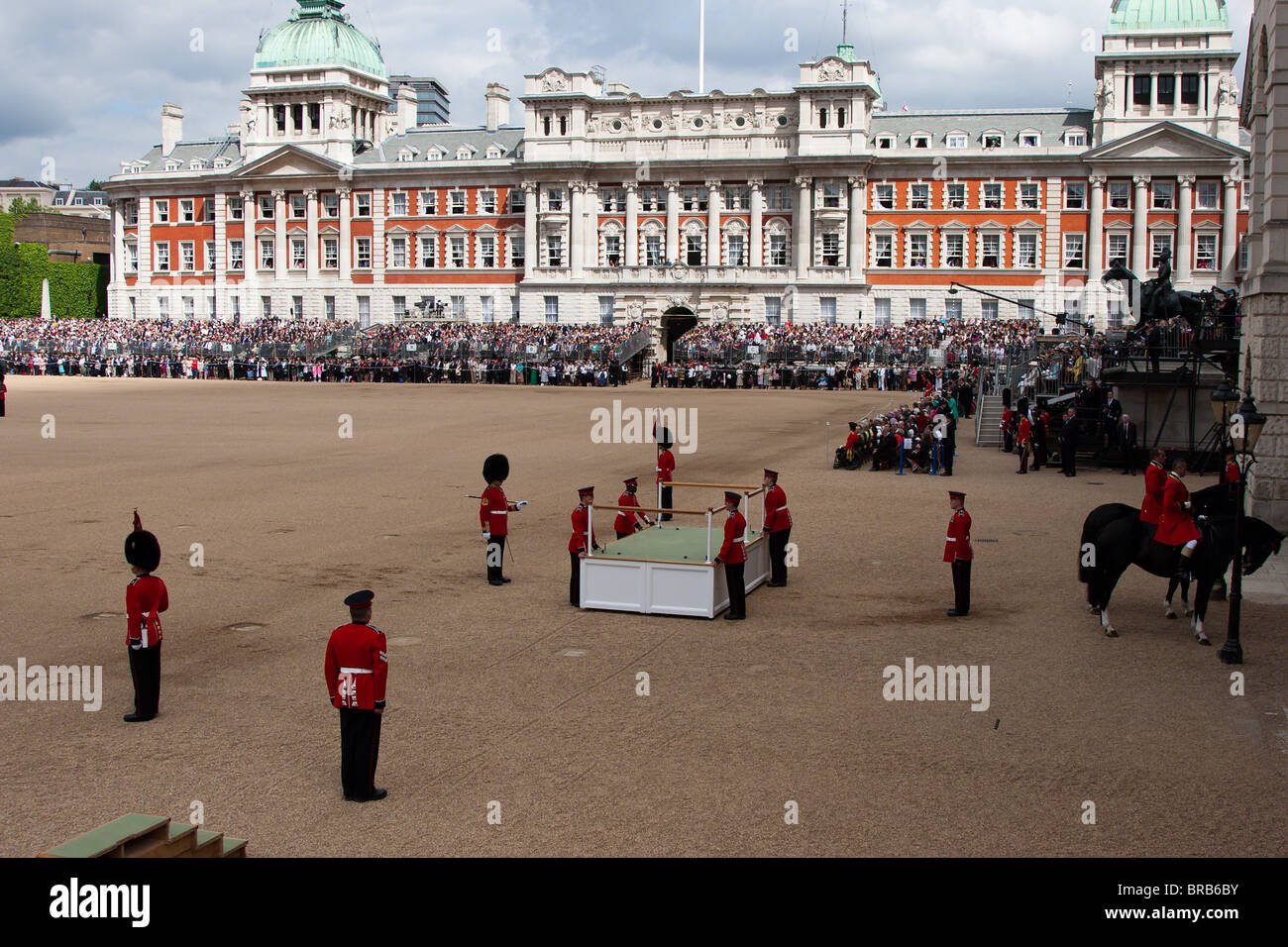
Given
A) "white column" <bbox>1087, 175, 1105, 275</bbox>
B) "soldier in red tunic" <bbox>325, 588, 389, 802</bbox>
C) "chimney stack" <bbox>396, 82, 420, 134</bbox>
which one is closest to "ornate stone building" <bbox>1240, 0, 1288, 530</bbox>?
"soldier in red tunic" <bbox>325, 588, 389, 802</bbox>

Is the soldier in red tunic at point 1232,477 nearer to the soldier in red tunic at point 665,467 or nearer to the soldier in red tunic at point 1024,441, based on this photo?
the soldier in red tunic at point 665,467

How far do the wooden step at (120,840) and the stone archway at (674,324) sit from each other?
78.9m

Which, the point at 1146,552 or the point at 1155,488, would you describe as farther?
the point at 1155,488

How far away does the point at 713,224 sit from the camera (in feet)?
279

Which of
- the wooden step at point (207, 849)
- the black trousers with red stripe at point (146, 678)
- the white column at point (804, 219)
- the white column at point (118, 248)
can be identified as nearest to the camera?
the wooden step at point (207, 849)

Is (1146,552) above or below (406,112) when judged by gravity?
below

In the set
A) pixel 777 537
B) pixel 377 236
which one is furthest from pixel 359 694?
pixel 377 236

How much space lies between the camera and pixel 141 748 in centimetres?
1178

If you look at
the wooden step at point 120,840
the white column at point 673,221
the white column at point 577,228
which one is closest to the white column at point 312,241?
the white column at point 577,228

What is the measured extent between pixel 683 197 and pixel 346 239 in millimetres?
25527

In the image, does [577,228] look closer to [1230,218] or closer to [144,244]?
[144,244]

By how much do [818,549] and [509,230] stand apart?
2802 inches

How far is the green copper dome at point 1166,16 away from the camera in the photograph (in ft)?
249

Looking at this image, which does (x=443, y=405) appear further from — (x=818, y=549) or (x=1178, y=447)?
(x=818, y=549)
